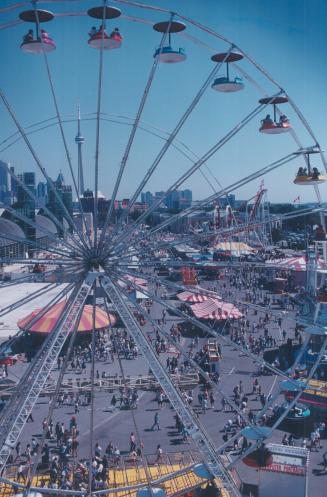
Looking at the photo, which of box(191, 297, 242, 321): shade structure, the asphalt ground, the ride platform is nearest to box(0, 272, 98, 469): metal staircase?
the ride platform

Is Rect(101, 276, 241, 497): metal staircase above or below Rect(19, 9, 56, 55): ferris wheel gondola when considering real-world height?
below

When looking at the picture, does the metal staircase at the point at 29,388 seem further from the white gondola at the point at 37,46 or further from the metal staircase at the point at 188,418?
the white gondola at the point at 37,46

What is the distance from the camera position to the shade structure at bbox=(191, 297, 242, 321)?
30.2 metres

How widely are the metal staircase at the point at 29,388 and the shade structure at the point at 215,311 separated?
21628 mm

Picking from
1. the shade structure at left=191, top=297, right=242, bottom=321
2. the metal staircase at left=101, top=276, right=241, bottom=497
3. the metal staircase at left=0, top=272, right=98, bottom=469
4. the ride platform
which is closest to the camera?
the metal staircase at left=101, top=276, right=241, bottom=497

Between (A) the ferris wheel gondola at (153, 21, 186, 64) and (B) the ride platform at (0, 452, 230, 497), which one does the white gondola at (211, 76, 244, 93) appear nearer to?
(A) the ferris wheel gondola at (153, 21, 186, 64)

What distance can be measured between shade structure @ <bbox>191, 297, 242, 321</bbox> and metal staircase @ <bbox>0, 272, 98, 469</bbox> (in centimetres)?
2163

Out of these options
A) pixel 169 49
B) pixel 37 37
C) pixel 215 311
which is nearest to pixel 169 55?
pixel 169 49

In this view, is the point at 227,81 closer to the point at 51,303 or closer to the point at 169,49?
the point at 169,49

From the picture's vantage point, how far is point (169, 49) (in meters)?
10.2

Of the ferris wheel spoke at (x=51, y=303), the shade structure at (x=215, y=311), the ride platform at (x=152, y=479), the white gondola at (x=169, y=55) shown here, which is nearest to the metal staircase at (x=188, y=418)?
the ferris wheel spoke at (x=51, y=303)

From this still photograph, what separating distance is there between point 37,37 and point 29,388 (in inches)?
270

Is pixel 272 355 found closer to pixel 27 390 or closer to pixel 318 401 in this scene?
pixel 318 401

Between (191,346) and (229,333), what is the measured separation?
3837 mm
